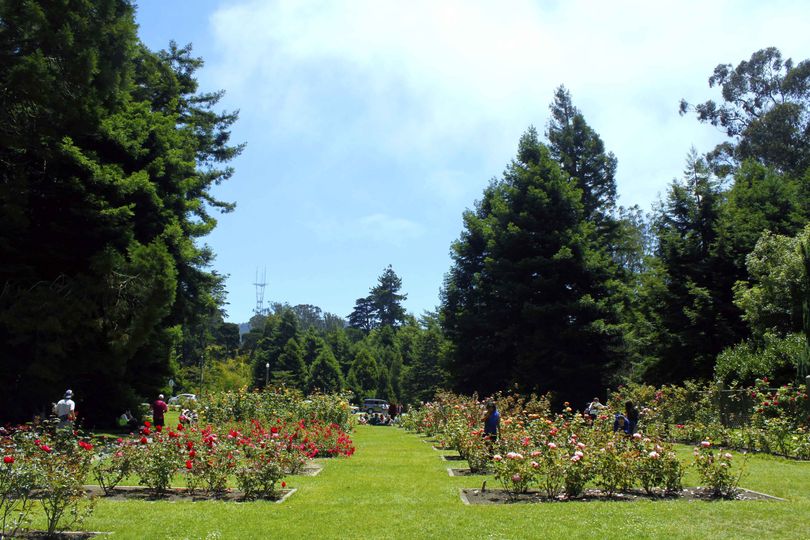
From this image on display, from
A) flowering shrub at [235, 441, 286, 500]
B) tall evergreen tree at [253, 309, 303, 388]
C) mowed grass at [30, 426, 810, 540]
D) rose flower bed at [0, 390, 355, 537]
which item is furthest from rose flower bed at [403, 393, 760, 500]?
tall evergreen tree at [253, 309, 303, 388]

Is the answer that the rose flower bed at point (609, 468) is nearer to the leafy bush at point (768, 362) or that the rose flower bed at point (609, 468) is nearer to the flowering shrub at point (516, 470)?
the flowering shrub at point (516, 470)

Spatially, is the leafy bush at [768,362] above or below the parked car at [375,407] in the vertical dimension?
above

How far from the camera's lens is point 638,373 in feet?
113

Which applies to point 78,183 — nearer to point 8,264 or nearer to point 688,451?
point 8,264

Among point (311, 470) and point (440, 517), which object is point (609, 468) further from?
point (311, 470)

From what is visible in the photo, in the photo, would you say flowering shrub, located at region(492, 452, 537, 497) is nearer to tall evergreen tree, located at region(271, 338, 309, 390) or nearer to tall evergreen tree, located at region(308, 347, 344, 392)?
tall evergreen tree, located at region(308, 347, 344, 392)

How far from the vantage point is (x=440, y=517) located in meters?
7.86

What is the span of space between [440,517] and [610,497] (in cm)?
279

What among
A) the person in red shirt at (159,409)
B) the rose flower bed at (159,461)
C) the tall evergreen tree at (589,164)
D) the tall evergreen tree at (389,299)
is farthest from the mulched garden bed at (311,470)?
the tall evergreen tree at (389,299)

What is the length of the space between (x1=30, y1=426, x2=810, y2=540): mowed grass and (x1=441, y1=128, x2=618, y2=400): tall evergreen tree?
64.1 feet

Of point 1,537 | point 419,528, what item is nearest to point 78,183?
point 1,537

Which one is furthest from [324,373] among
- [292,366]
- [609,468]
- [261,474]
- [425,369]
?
[609,468]

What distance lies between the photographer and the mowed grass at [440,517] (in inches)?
269

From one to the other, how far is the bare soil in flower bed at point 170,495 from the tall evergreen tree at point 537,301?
21810 millimetres
